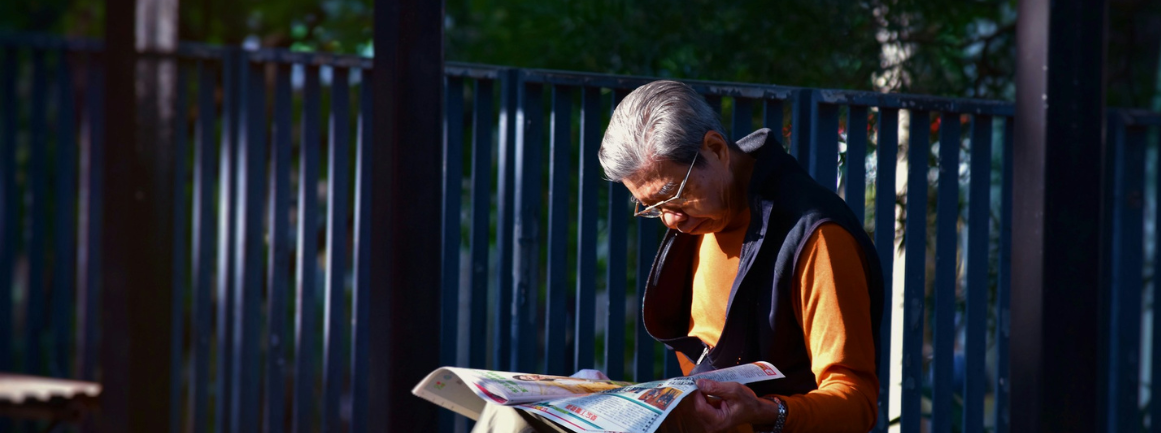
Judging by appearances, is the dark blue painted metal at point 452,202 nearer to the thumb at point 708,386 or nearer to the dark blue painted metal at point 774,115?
the dark blue painted metal at point 774,115

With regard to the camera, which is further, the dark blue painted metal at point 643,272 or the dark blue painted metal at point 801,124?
the dark blue painted metal at point 643,272

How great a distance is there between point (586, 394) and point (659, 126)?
0.61m

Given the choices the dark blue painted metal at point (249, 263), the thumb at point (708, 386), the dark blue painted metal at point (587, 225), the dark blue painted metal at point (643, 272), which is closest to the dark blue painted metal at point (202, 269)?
the dark blue painted metal at point (249, 263)

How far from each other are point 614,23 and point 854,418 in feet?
9.65

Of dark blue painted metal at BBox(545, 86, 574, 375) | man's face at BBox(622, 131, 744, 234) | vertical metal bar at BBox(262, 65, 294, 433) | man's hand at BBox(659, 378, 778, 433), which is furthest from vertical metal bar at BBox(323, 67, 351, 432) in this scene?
man's hand at BBox(659, 378, 778, 433)

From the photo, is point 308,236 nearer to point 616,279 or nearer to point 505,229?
point 505,229

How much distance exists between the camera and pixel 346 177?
320 centimetres

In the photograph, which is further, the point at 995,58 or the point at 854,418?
the point at 995,58

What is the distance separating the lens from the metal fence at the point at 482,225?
2.67 metres

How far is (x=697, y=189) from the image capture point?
7.54ft

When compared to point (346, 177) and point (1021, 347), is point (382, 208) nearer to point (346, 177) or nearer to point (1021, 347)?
point (346, 177)

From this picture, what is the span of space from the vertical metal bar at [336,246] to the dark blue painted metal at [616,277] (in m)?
0.88

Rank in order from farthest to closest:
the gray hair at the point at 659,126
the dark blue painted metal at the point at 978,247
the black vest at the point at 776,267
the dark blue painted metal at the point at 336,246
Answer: the dark blue painted metal at the point at 336,246 → the dark blue painted metal at the point at 978,247 → the gray hair at the point at 659,126 → the black vest at the point at 776,267

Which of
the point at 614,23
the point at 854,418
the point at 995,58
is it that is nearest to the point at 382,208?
the point at 854,418
